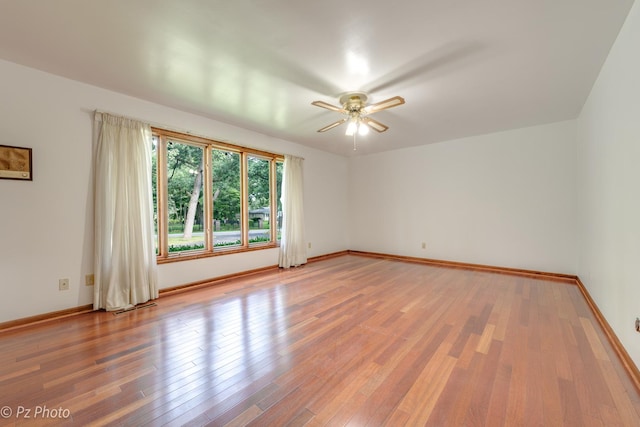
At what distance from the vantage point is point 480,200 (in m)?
4.89

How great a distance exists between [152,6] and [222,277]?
343 cm

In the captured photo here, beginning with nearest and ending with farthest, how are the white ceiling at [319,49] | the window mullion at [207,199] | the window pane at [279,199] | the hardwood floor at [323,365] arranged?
1. the hardwood floor at [323,365]
2. the white ceiling at [319,49]
3. the window mullion at [207,199]
4. the window pane at [279,199]

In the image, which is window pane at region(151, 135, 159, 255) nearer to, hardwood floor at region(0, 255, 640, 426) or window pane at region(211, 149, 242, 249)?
window pane at region(211, 149, 242, 249)

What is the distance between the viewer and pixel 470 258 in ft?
16.4

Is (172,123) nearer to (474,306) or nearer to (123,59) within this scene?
(123,59)

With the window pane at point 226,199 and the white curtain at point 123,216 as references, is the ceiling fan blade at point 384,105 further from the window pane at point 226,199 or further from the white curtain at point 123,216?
the white curtain at point 123,216

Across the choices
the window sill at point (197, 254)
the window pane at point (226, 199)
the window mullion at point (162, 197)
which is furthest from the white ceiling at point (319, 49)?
the window sill at point (197, 254)

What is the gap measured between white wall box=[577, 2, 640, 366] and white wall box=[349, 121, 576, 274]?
3.32 ft

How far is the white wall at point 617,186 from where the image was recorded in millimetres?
1817

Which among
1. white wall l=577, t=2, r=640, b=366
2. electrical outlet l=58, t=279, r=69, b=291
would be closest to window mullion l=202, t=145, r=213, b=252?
electrical outlet l=58, t=279, r=69, b=291

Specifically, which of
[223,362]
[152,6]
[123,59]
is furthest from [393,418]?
[123,59]

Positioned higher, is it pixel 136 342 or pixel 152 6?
pixel 152 6

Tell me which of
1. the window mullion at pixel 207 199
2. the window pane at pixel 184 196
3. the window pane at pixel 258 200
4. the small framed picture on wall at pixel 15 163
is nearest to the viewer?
the small framed picture on wall at pixel 15 163

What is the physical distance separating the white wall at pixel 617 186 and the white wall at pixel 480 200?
101cm
